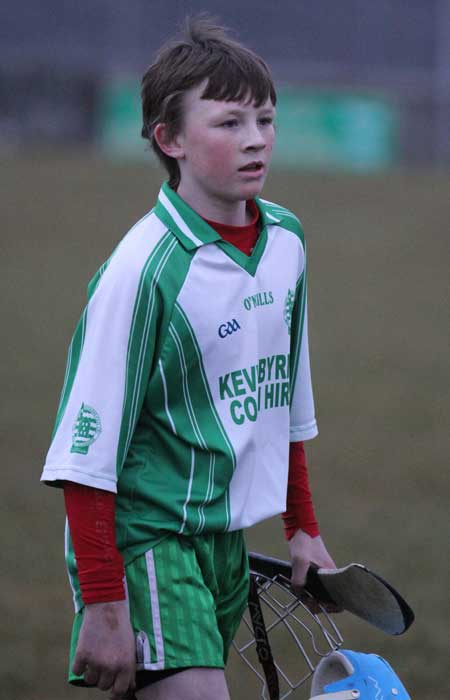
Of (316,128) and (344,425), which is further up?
(316,128)

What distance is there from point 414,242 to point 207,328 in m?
16.0

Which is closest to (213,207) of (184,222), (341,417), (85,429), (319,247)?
(184,222)

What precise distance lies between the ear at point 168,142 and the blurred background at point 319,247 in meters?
2.07

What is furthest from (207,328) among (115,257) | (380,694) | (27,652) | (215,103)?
(27,652)

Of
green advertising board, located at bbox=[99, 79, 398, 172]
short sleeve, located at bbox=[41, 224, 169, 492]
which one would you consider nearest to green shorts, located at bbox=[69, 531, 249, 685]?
short sleeve, located at bbox=[41, 224, 169, 492]

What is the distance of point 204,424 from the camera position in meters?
2.61

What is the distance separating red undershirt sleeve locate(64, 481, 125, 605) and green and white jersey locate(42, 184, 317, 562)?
4 centimetres

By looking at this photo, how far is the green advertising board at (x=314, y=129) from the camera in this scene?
117 feet

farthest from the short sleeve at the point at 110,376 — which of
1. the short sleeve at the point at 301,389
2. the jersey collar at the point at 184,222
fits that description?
the short sleeve at the point at 301,389

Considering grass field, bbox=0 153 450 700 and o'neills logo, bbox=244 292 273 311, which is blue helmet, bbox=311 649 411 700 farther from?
grass field, bbox=0 153 450 700

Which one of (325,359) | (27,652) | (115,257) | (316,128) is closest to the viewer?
(115,257)

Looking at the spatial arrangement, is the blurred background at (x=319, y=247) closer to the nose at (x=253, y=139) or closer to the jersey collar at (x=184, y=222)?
the jersey collar at (x=184, y=222)

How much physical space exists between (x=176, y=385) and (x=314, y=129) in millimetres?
34354

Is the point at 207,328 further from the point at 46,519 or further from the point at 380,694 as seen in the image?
the point at 46,519
